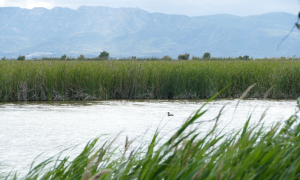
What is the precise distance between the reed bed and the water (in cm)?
64

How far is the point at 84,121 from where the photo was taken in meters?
6.35

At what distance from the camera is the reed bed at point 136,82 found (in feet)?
29.7

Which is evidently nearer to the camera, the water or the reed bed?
the water

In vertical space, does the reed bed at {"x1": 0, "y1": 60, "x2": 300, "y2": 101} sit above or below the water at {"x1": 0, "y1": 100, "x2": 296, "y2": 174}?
above

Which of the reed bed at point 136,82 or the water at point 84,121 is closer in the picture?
the water at point 84,121

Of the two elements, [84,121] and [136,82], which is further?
[136,82]

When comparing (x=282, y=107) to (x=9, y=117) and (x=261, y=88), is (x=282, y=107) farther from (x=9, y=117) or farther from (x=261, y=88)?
(x=9, y=117)

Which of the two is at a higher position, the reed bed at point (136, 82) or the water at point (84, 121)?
the reed bed at point (136, 82)

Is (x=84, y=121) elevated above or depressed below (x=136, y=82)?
below

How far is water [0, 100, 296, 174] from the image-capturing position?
14.9ft

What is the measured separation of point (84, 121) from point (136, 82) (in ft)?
11.1

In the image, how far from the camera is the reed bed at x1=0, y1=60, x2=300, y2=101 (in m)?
9.06

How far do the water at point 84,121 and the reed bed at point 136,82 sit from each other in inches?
25.2

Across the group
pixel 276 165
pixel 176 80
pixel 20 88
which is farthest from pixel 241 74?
pixel 276 165
